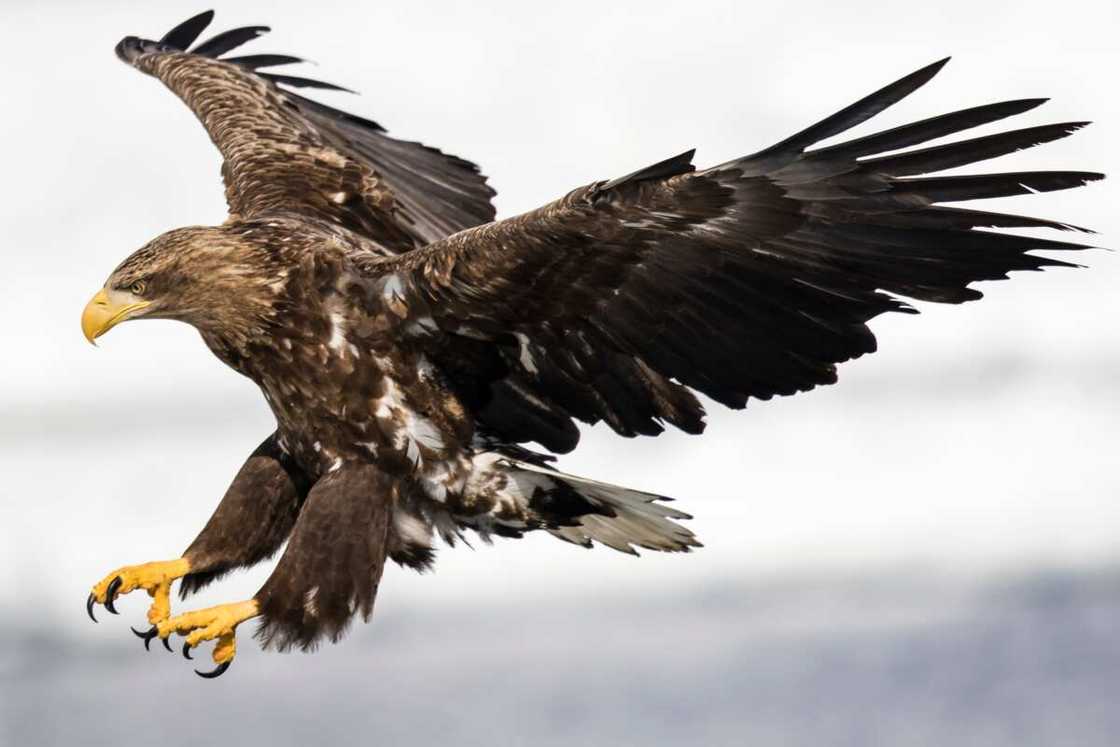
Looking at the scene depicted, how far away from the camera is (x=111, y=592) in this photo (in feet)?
25.4

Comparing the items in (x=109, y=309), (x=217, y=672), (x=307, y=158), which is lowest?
(x=217, y=672)

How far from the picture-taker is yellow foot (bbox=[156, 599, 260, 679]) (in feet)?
24.4

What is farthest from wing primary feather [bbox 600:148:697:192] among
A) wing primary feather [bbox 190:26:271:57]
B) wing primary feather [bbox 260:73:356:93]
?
wing primary feather [bbox 190:26:271:57]

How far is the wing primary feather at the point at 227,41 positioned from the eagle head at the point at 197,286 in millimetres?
3652

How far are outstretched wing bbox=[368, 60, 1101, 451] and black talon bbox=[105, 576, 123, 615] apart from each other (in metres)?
1.30

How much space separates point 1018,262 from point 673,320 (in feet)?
3.55

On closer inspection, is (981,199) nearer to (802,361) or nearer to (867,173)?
(867,173)

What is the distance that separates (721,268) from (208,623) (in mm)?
1980

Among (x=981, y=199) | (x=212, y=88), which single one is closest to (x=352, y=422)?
(x=981, y=199)

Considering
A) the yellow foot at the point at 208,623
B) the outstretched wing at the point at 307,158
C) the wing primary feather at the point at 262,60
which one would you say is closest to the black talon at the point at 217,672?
the yellow foot at the point at 208,623

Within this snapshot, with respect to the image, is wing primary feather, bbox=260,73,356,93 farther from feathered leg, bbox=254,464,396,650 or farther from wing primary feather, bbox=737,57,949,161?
wing primary feather, bbox=737,57,949,161

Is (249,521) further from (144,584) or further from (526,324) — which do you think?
(526,324)

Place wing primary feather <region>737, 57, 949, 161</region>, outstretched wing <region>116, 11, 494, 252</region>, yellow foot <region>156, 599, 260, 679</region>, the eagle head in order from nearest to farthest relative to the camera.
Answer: wing primary feather <region>737, 57, 949, 161</region> < yellow foot <region>156, 599, 260, 679</region> < the eagle head < outstretched wing <region>116, 11, 494, 252</region>

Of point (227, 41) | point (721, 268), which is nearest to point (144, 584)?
point (721, 268)
